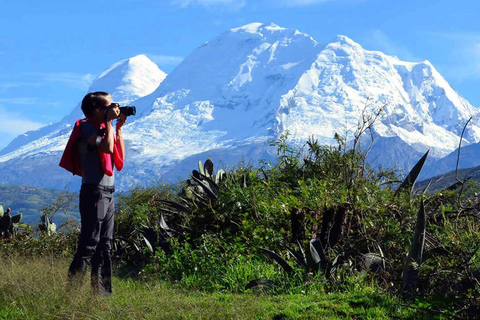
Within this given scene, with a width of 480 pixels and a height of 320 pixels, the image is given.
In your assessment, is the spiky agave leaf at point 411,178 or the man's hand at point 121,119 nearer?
the man's hand at point 121,119

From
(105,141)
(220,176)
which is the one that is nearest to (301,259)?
(105,141)

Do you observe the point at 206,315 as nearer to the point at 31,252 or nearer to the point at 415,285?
the point at 415,285

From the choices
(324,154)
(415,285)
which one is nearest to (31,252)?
(324,154)

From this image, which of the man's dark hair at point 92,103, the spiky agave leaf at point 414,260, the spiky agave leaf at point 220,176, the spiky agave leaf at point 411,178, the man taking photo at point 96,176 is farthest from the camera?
the spiky agave leaf at point 220,176

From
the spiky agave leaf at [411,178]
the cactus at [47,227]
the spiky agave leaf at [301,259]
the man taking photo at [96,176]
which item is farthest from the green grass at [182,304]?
the cactus at [47,227]

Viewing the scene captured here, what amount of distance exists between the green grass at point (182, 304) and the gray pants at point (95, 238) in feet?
0.54

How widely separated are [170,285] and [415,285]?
3101mm

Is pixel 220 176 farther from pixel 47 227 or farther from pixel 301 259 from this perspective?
pixel 301 259

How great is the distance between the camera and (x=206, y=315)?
6047 millimetres

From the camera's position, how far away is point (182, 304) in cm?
646

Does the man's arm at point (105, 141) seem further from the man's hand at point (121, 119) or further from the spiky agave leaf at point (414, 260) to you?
the spiky agave leaf at point (414, 260)

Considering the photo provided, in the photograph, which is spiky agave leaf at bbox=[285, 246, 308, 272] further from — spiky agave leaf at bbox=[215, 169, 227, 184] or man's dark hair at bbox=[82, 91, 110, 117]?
spiky agave leaf at bbox=[215, 169, 227, 184]

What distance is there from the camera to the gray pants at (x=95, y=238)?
6832 millimetres

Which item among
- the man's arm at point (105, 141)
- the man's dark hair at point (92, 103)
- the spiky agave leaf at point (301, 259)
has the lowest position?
the spiky agave leaf at point (301, 259)
